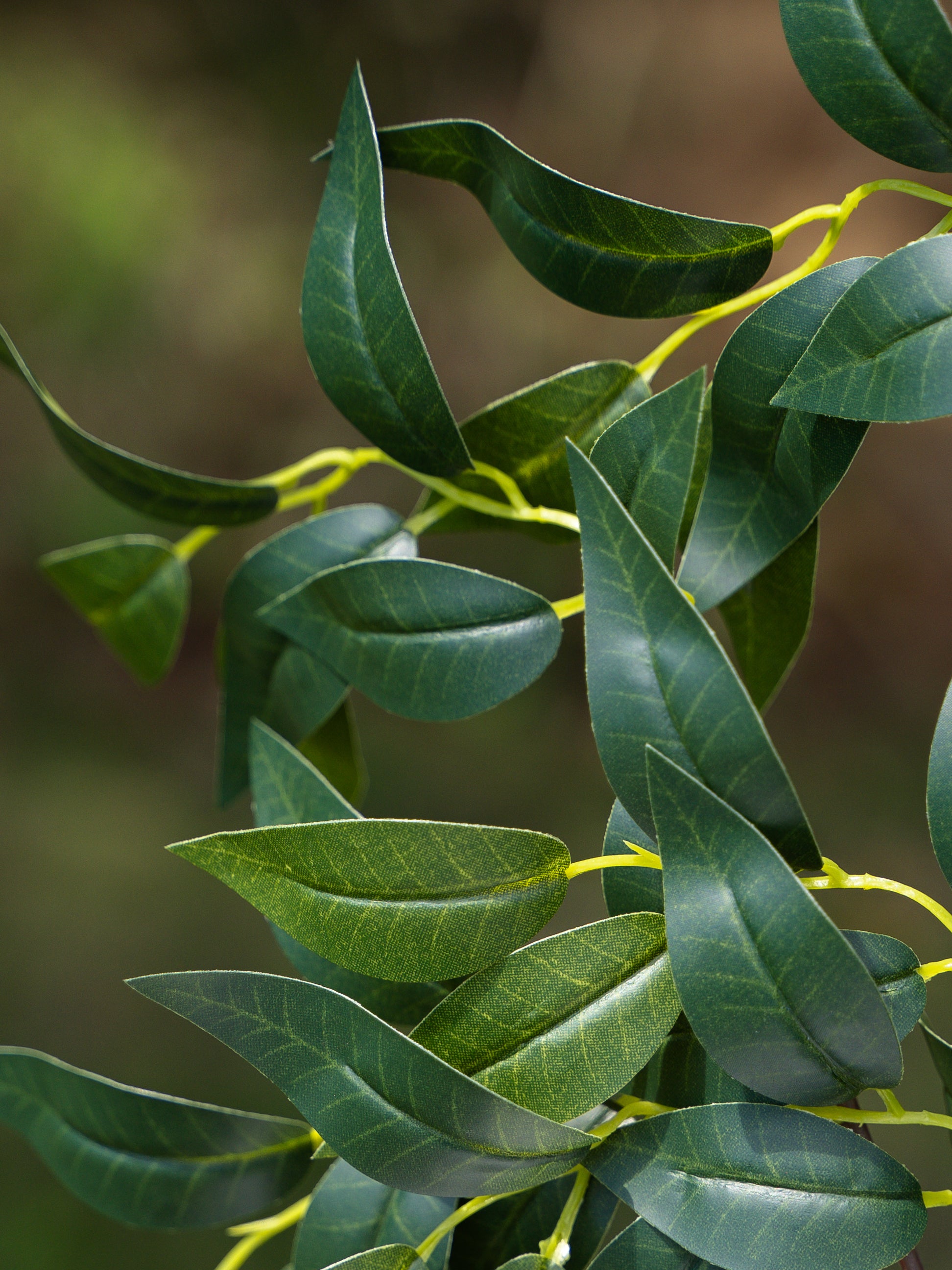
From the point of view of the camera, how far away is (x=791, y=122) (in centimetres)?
113

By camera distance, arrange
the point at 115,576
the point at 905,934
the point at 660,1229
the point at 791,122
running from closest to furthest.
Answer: the point at 660,1229
the point at 115,576
the point at 905,934
the point at 791,122

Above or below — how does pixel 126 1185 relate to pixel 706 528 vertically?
below

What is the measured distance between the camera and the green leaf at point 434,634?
0.21 metres

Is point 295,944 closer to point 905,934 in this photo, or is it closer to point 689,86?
point 905,934

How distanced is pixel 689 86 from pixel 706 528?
1160 mm

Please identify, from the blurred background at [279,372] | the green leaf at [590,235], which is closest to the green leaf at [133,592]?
the green leaf at [590,235]

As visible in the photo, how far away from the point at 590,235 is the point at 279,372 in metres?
1.05

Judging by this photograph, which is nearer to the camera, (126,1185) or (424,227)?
(126,1185)

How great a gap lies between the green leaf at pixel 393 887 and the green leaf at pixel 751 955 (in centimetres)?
3

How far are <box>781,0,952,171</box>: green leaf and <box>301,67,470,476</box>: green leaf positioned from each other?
0.08 metres

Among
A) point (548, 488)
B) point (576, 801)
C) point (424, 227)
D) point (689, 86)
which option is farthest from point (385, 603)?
point (689, 86)

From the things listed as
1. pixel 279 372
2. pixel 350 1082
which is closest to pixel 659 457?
pixel 350 1082

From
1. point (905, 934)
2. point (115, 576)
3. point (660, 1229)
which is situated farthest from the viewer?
point (905, 934)

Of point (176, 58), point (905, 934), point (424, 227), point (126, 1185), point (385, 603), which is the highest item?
point (176, 58)
